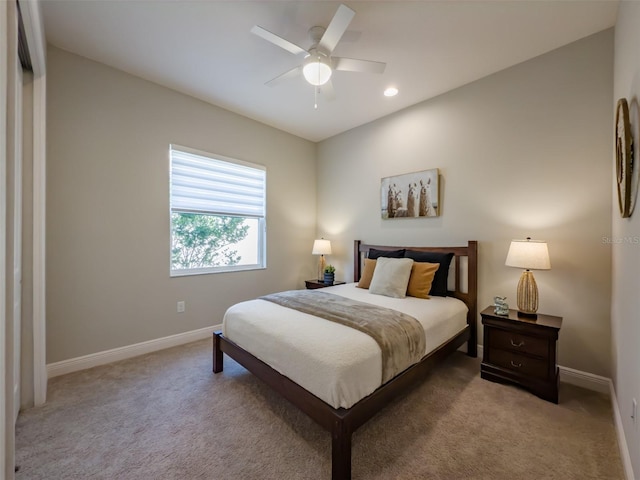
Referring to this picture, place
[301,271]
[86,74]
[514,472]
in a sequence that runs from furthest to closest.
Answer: [301,271] < [86,74] < [514,472]

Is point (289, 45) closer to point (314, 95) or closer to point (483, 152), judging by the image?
point (314, 95)

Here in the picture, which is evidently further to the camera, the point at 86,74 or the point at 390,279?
the point at 390,279

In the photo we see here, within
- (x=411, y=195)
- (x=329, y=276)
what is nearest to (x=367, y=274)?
(x=329, y=276)

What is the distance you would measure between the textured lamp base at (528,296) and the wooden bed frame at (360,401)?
498mm

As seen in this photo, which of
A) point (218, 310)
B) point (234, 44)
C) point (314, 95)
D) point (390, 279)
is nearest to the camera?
point (234, 44)

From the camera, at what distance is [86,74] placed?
260 cm

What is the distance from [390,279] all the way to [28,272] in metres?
3.08

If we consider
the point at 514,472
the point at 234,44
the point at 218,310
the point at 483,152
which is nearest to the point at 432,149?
the point at 483,152

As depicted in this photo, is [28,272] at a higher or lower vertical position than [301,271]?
higher

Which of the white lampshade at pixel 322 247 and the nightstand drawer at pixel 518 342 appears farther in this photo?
the white lampshade at pixel 322 247

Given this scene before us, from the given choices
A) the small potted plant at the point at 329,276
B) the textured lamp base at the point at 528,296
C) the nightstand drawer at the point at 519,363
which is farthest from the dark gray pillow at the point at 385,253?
the nightstand drawer at the point at 519,363

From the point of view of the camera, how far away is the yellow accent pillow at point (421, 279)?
2857mm

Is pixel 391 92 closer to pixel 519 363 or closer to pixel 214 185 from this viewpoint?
pixel 214 185

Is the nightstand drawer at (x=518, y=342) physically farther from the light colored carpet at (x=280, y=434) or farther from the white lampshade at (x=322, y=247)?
the white lampshade at (x=322, y=247)
